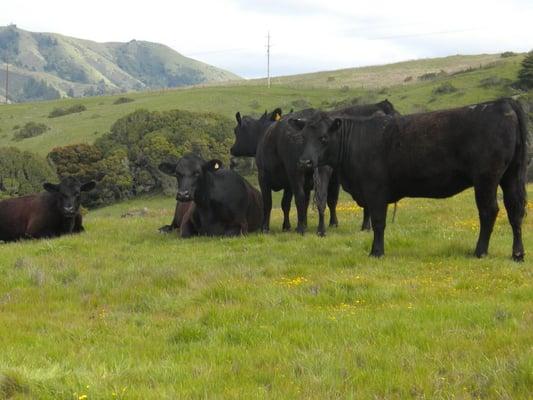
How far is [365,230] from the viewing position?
13797mm

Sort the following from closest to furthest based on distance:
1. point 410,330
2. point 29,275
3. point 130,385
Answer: point 130,385 → point 410,330 → point 29,275

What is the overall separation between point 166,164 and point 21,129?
6400 centimetres

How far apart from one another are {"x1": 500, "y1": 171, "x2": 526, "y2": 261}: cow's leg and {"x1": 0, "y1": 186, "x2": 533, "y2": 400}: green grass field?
1.16 feet

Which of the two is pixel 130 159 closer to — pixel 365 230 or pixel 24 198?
pixel 24 198

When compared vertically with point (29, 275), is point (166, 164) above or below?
above

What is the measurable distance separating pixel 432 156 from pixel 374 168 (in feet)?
3.45

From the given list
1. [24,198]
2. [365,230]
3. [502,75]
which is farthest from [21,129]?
[365,230]

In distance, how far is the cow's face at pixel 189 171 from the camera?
44.9 feet

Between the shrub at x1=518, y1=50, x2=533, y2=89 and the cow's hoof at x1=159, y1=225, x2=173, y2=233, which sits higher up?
the shrub at x1=518, y1=50, x2=533, y2=89

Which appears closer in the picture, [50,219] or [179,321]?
[179,321]

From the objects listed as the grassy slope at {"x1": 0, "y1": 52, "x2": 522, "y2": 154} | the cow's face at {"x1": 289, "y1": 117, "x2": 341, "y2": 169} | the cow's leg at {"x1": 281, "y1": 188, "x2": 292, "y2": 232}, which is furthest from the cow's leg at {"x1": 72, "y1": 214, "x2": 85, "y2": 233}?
the grassy slope at {"x1": 0, "y1": 52, "x2": 522, "y2": 154}

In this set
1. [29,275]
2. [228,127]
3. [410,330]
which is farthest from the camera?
[228,127]

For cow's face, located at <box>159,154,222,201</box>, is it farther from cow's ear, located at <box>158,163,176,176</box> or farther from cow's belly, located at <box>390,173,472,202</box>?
cow's belly, located at <box>390,173,472,202</box>

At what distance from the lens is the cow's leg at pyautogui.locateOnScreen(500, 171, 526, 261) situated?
10125 millimetres
